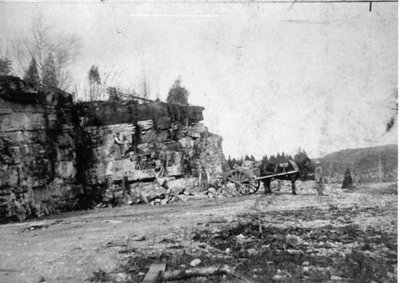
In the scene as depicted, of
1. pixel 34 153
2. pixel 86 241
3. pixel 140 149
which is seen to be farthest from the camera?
pixel 140 149

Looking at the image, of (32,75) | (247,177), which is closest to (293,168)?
(247,177)

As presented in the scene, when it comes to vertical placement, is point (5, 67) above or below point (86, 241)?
above

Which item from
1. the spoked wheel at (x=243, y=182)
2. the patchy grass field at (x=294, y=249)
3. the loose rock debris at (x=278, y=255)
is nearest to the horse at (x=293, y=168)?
the spoked wheel at (x=243, y=182)

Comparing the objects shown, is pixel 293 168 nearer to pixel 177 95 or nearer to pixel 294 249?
pixel 177 95

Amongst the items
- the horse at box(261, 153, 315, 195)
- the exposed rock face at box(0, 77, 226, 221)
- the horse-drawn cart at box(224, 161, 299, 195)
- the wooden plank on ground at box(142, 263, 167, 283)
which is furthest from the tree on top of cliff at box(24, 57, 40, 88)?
the wooden plank on ground at box(142, 263, 167, 283)

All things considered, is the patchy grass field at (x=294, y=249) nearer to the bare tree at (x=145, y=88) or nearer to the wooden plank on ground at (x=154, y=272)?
the wooden plank on ground at (x=154, y=272)

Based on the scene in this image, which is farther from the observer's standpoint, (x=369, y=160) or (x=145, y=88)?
(x=145, y=88)
